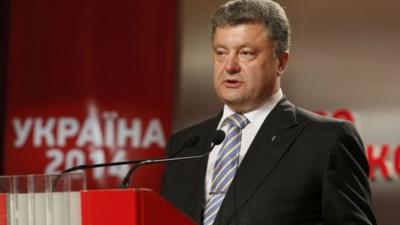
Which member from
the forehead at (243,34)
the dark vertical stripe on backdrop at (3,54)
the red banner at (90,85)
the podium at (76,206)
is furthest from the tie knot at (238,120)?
the dark vertical stripe on backdrop at (3,54)

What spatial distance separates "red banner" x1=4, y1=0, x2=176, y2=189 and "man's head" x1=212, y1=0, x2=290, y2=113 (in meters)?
1.91

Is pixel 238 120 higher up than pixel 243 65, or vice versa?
pixel 243 65

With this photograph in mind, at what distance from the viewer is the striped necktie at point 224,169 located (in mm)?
2223

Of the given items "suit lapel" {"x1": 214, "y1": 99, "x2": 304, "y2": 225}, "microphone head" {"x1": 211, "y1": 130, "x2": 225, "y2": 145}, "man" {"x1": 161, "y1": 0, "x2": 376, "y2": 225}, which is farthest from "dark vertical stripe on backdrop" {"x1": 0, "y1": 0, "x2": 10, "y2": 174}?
"microphone head" {"x1": 211, "y1": 130, "x2": 225, "y2": 145}

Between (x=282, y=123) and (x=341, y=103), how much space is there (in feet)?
5.36

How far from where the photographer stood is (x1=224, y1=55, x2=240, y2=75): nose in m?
2.31

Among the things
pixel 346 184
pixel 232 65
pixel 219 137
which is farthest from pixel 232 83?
pixel 346 184

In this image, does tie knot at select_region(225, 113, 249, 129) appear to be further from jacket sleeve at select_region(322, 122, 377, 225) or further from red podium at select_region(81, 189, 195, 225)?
red podium at select_region(81, 189, 195, 225)

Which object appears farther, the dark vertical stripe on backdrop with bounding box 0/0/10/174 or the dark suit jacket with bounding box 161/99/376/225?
the dark vertical stripe on backdrop with bounding box 0/0/10/174

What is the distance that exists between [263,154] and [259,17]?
16.6 inches

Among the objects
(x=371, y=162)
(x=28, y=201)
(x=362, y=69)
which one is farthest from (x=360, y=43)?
(x=28, y=201)

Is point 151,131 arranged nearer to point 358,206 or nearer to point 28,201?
point 358,206

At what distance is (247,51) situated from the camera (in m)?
2.34

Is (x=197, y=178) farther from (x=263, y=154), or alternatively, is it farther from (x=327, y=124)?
(x=327, y=124)
